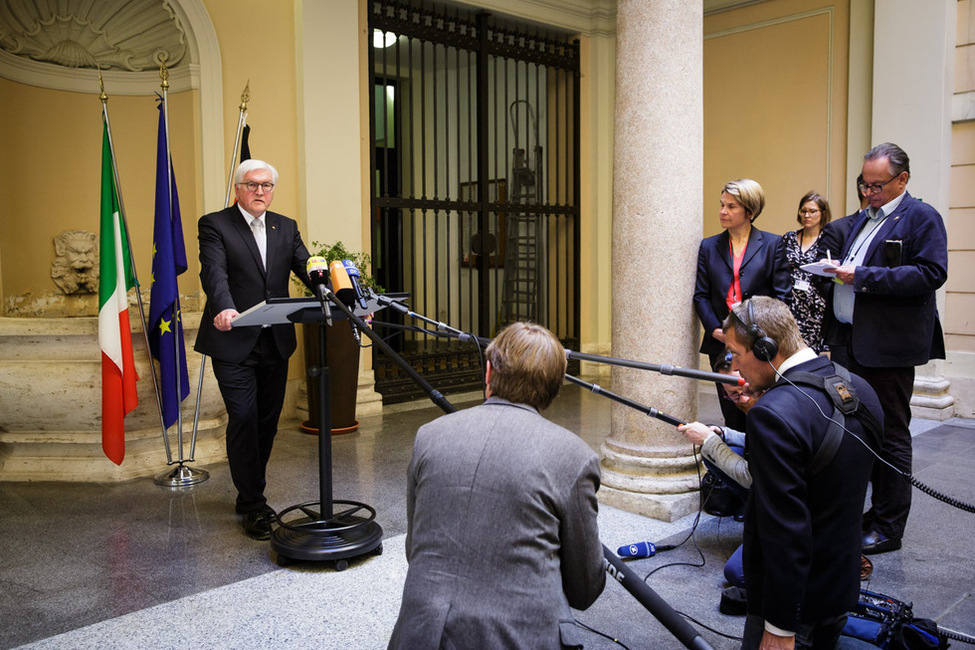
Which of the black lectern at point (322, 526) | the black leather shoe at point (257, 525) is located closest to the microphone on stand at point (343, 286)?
the black lectern at point (322, 526)

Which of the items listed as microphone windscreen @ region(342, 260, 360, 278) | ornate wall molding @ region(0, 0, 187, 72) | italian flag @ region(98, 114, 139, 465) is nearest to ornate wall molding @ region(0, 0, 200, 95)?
ornate wall molding @ region(0, 0, 187, 72)

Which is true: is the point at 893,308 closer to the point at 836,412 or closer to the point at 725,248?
the point at 725,248

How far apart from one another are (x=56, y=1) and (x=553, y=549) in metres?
6.25

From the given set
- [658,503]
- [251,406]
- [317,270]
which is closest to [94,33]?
[251,406]

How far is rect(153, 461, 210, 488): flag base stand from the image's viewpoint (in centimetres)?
486

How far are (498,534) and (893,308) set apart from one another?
2.75 meters

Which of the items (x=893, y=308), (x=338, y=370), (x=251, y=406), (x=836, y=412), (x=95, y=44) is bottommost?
(x=338, y=370)

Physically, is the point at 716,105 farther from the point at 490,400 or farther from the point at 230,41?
the point at 490,400

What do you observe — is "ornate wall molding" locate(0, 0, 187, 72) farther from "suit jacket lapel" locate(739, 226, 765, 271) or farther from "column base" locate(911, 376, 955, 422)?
"column base" locate(911, 376, 955, 422)

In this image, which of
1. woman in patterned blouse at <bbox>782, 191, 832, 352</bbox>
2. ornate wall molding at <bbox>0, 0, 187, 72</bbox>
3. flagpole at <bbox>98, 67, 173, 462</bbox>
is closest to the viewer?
woman in patterned blouse at <bbox>782, 191, 832, 352</bbox>

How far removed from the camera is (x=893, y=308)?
3.67 m

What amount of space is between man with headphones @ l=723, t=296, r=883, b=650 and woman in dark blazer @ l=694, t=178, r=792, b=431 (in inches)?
67.5

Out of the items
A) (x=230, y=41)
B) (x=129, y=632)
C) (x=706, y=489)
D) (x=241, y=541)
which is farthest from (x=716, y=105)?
(x=129, y=632)

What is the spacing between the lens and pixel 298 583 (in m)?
3.39
